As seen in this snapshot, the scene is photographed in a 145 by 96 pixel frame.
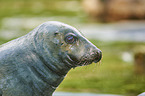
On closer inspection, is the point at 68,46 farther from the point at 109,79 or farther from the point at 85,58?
the point at 109,79

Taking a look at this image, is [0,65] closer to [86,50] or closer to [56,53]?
[56,53]

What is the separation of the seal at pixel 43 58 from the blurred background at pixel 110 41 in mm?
350

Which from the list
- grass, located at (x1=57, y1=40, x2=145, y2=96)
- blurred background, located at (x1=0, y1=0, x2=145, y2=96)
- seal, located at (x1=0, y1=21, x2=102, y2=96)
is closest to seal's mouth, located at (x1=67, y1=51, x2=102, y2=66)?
seal, located at (x1=0, y1=21, x2=102, y2=96)

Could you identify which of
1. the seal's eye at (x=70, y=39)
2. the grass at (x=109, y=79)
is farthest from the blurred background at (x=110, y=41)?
the seal's eye at (x=70, y=39)

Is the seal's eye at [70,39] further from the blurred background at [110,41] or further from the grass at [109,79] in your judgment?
the grass at [109,79]

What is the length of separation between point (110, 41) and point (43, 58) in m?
9.70

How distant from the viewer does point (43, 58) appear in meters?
4.03

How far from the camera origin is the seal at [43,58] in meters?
3.98

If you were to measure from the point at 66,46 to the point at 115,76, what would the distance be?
541 centimetres

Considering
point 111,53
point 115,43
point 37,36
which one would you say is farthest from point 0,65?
point 115,43

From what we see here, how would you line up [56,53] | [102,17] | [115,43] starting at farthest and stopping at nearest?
[102,17]
[115,43]
[56,53]

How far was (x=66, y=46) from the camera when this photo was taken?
4.02 m

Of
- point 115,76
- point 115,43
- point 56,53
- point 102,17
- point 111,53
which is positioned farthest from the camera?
point 102,17

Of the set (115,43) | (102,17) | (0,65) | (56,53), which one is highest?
(56,53)
